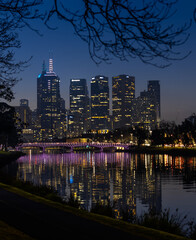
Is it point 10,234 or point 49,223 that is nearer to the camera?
point 10,234

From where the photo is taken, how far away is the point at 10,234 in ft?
40.2

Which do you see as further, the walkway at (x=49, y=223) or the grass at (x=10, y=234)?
the walkway at (x=49, y=223)

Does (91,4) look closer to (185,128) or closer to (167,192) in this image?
(167,192)

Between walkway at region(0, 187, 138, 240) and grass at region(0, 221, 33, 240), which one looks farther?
walkway at region(0, 187, 138, 240)

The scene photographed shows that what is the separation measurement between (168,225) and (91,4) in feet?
33.5

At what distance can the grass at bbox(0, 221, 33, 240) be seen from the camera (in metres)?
11.8

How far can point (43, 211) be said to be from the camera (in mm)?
16703

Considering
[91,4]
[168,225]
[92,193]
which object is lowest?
[92,193]

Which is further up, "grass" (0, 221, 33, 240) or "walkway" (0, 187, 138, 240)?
"grass" (0, 221, 33, 240)

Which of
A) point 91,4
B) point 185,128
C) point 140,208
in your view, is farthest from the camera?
point 185,128

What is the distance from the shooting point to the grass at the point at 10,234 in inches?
466

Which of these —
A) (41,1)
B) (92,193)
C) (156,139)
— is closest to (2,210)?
(41,1)

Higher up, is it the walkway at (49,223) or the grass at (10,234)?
the grass at (10,234)

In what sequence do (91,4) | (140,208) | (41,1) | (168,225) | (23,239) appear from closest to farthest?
(91,4)
(41,1)
(23,239)
(168,225)
(140,208)
